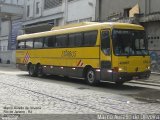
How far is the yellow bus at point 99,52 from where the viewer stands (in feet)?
66.0

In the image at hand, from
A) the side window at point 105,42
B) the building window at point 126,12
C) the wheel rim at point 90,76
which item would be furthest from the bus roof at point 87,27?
the building window at point 126,12

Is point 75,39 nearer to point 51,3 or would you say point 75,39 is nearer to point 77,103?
point 77,103

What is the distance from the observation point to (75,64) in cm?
2358

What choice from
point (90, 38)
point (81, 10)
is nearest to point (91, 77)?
point (90, 38)

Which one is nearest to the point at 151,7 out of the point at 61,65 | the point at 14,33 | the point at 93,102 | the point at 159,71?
the point at 159,71

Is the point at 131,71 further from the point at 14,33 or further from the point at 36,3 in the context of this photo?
the point at 14,33

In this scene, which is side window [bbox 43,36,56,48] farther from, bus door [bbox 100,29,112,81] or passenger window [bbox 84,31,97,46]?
bus door [bbox 100,29,112,81]

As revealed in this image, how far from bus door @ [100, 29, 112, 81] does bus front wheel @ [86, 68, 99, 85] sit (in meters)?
0.75

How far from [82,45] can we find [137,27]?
3219 millimetres

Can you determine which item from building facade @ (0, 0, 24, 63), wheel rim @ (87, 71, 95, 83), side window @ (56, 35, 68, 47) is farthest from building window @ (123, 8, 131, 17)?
building facade @ (0, 0, 24, 63)

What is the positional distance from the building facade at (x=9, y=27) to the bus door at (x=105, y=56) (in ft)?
130

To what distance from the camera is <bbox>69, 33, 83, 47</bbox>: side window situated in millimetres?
23000

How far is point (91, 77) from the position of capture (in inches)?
862

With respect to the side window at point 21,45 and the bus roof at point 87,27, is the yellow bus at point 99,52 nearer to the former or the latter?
the bus roof at point 87,27
